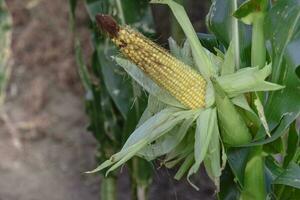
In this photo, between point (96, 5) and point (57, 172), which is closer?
point (96, 5)

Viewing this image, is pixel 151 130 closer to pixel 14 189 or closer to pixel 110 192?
pixel 110 192

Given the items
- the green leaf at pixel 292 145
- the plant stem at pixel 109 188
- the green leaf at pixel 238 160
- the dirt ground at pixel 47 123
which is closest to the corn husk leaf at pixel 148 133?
the green leaf at pixel 238 160

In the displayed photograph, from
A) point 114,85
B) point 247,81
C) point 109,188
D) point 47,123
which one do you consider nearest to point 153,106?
point 247,81

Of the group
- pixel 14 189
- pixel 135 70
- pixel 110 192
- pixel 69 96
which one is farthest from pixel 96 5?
pixel 69 96

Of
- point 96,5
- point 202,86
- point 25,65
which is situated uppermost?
point 202,86

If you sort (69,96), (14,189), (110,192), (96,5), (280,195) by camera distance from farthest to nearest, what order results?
(69,96) → (14,189) → (110,192) → (96,5) → (280,195)

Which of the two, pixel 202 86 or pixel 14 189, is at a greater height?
pixel 202 86

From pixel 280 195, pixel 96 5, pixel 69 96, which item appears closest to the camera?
pixel 280 195
